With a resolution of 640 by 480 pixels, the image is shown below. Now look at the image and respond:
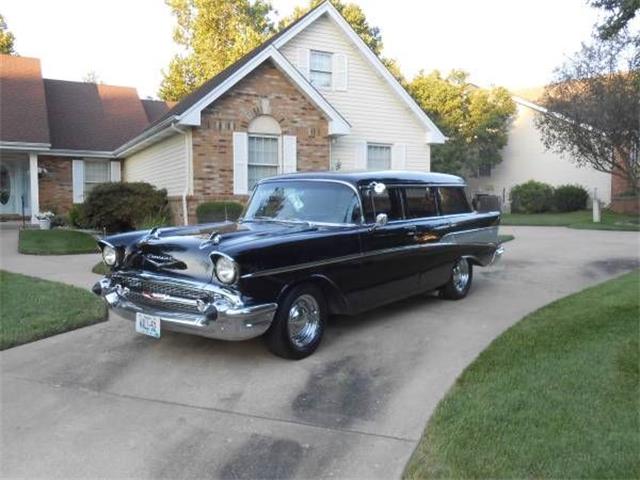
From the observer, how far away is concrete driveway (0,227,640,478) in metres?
3.56

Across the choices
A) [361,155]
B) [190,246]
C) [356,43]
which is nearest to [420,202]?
[190,246]

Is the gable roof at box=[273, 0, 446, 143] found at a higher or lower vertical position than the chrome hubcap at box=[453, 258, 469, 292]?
higher

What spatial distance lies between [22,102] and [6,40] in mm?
15399

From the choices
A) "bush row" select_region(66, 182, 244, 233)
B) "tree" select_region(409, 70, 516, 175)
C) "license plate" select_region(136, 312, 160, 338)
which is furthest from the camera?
"tree" select_region(409, 70, 516, 175)

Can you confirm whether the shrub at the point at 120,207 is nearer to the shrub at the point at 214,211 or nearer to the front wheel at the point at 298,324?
the shrub at the point at 214,211

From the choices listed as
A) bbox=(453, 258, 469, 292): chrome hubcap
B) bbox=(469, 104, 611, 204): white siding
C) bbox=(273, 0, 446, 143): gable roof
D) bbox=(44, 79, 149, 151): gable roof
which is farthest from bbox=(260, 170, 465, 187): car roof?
bbox=(469, 104, 611, 204): white siding

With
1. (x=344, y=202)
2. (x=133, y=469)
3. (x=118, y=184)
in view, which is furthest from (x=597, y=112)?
(x=133, y=469)

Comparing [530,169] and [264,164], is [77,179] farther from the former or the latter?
[530,169]

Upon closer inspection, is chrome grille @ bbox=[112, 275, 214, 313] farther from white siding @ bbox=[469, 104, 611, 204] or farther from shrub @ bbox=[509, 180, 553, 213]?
white siding @ bbox=[469, 104, 611, 204]

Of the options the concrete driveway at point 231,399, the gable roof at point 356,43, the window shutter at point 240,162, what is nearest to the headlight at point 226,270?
the concrete driveway at point 231,399

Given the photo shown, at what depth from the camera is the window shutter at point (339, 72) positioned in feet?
60.1

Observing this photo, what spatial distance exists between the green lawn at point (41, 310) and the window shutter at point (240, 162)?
23.4ft

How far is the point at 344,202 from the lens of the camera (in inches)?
240

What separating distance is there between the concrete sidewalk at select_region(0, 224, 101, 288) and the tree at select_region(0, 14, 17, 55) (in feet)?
78.7
